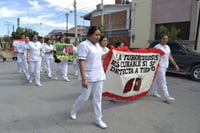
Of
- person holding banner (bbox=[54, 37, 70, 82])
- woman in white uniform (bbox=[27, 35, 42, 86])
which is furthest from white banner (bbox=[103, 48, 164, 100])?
person holding banner (bbox=[54, 37, 70, 82])

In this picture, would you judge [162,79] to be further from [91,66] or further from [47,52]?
[47,52]

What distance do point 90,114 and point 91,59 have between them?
147 cm

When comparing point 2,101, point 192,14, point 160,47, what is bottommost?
point 2,101

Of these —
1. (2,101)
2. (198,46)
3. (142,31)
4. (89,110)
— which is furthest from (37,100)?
(142,31)

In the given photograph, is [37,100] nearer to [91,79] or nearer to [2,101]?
[2,101]

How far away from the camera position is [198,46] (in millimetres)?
15516

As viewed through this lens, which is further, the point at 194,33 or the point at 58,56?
the point at 194,33

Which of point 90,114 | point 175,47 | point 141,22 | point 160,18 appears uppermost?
point 160,18

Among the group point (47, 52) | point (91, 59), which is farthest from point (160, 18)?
point (91, 59)

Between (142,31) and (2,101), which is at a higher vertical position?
(142,31)

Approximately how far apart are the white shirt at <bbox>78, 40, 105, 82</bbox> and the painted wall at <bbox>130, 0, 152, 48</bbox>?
59.8 ft

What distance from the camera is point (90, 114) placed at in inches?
153

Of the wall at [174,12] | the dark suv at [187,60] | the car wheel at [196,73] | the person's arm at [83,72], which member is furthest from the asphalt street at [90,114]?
the wall at [174,12]

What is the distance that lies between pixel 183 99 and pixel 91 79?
341 centimetres
